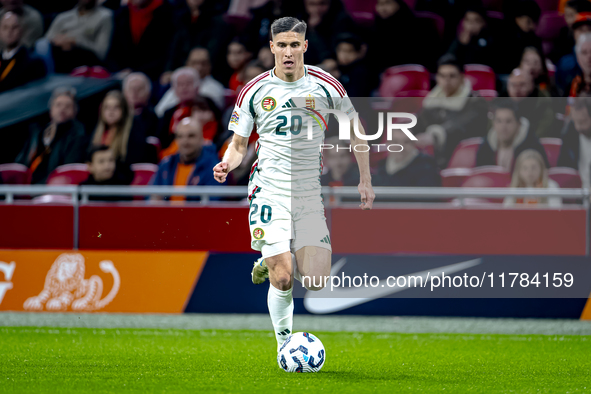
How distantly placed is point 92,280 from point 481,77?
5171 millimetres

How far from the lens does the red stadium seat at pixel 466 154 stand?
8.22m

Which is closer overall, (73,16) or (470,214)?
(470,214)

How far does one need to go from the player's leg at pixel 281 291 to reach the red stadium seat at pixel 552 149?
14.3 feet

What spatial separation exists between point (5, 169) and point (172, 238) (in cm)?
260

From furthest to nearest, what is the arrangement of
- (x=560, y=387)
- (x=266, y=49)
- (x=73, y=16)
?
(x=73, y=16) < (x=266, y=49) < (x=560, y=387)

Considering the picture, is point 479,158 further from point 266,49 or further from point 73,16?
point 73,16

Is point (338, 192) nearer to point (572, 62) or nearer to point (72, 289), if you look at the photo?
point (72, 289)

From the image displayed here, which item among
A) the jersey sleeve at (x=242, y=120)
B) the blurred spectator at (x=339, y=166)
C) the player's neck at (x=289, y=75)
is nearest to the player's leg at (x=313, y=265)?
the jersey sleeve at (x=242, y=120)

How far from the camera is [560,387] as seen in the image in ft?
13.7

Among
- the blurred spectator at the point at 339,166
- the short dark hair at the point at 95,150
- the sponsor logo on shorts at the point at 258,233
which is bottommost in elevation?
the sponsor logo on shorts at the point at 258,233

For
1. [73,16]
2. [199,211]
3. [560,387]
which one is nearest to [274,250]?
[560,387]

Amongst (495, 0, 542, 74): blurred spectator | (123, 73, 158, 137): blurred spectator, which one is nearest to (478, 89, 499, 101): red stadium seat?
(495, 0, 542, 74): blurred spectator

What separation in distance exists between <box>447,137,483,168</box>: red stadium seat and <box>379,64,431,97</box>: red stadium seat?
1.50 m

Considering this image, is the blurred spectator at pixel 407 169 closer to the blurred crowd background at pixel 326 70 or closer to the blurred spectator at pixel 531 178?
the blurred crowd background at pixel 326 70
